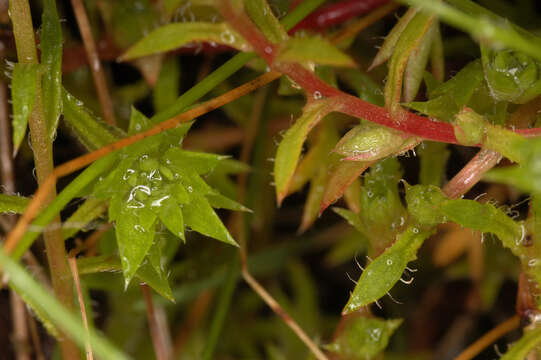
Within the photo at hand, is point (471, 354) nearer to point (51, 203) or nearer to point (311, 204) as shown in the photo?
point (311, 204)

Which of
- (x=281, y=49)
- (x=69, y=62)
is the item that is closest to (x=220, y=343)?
(x=69, y=62)

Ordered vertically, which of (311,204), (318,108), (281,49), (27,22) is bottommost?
(311,204)

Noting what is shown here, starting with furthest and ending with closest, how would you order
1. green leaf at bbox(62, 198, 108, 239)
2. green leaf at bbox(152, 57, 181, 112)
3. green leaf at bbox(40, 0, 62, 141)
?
green leaf at bbox(152, 57, 181, 112) → green leaf at bbox(62, 198, 108, 239) → green leaf at bbox(40, 0, 62, 141)

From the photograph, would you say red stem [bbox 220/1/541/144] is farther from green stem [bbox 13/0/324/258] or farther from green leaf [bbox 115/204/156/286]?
green leaf [bbox 115/204/156/286]

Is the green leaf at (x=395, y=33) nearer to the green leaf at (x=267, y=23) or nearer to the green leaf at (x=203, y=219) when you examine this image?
the green leaf at (x=267, y=23)

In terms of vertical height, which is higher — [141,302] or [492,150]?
[492,150]

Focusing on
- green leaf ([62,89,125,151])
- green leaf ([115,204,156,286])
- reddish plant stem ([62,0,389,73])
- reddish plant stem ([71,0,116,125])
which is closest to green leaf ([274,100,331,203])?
green leaf ([115,204,156,286])

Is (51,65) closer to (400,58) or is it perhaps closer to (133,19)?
(133,19)
